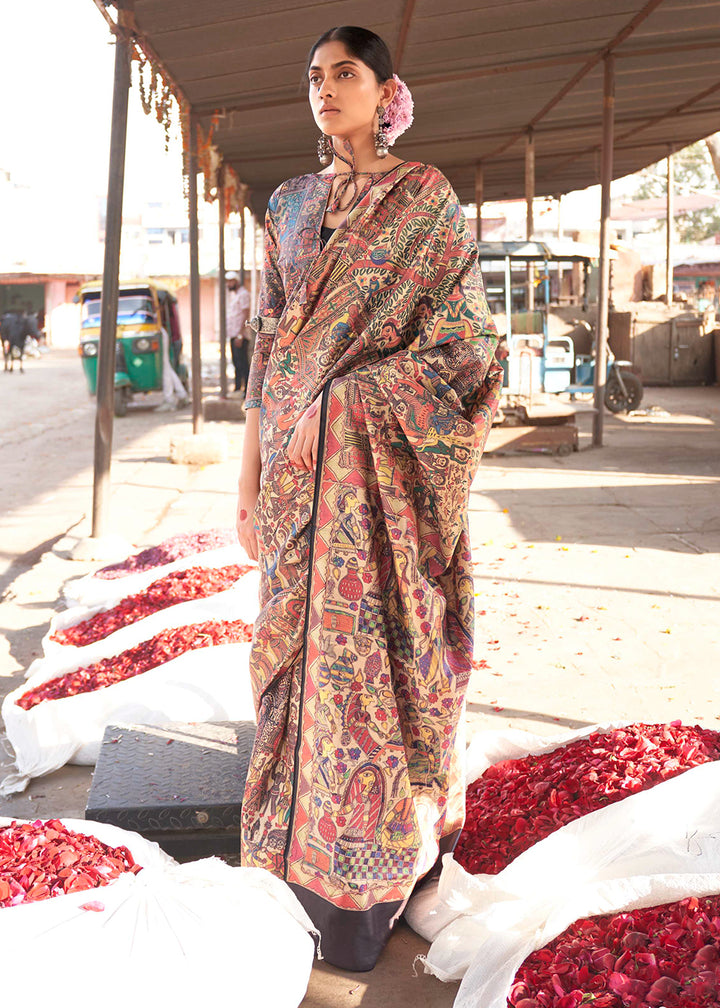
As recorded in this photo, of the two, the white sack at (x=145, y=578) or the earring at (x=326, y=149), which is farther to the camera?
the white sack at (x=145, y=578)

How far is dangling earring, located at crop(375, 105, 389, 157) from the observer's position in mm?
2117

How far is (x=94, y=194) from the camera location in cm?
5259

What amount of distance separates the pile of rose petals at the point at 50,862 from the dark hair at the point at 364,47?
167 centimetres

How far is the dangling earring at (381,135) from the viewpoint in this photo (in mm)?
2117

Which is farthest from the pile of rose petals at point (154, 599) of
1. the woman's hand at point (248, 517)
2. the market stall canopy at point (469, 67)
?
the market stall canopy at point (469, 67)

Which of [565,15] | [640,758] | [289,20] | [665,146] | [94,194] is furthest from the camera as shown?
[94,194]

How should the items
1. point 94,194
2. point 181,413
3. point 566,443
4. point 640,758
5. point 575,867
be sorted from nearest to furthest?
point 575,867 < point 640,758 < point 566,443 < point 181,413 < point 94,194

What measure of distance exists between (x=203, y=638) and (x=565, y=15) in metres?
5.76

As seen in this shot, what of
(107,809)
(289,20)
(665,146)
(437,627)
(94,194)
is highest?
(94,194)

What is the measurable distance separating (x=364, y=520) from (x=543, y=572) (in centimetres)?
332

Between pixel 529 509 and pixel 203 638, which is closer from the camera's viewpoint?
pixel 203 638

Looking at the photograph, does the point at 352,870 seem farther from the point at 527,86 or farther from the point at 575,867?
the point at 527,86

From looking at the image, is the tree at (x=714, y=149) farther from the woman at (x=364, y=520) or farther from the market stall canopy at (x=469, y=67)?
the woman at (x=364, y=520)

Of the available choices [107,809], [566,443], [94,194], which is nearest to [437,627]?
[107,809]
